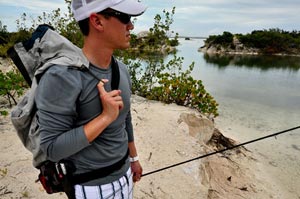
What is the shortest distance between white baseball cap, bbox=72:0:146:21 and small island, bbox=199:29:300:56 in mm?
45061

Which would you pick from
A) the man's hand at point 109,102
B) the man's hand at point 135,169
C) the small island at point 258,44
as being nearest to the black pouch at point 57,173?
the man's hand at point 109,102

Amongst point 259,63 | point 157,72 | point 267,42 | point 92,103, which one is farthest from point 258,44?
point 92,103

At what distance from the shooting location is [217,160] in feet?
16.4

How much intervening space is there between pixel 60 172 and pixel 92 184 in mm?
175

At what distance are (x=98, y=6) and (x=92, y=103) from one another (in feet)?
1.43

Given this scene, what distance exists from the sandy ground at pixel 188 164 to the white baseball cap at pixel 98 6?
8.17ft

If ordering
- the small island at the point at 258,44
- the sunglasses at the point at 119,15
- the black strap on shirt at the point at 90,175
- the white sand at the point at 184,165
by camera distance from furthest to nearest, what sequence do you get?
the small island at the point at 258,44
the white sand at the point at 184,165
the black strap on shirt at the point at 90,175
the sunglasses at the point at 119,15

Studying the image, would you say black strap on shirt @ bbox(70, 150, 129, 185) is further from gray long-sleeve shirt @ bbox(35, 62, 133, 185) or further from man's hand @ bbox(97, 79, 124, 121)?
man's hand @ bbox(97, 79, 124, 121)

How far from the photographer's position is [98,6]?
1.22m

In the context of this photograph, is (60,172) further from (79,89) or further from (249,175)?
(249,175)

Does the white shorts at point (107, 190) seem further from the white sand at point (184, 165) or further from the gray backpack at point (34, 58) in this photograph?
the white sand at point (184, 165)

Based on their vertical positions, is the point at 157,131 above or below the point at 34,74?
below

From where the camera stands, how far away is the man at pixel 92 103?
45.8 inches

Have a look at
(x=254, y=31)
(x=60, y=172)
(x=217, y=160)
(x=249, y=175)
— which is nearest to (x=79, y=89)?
(x=60, y=172)
